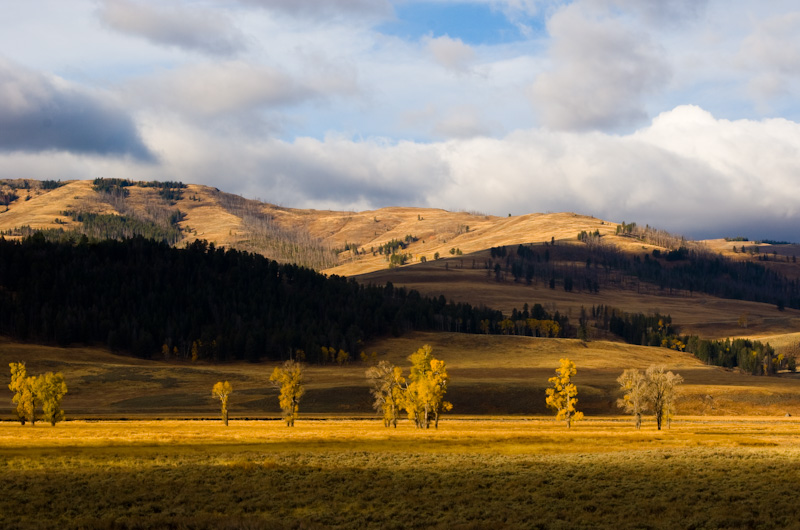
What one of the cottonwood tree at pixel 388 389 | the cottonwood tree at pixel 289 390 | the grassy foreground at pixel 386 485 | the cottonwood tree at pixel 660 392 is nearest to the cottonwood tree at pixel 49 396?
the cottonwood tree at pixel 289 390

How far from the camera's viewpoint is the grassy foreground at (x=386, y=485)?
102 ft

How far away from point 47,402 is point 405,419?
54.5 meters

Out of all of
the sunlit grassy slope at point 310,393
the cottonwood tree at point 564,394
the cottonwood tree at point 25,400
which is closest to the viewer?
the cottonwood tree at point 25,400

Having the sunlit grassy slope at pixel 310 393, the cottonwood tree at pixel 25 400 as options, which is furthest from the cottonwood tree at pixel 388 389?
the cottonwood tree at pixel 25 400

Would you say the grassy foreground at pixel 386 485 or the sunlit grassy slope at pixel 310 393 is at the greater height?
the grassy foreground at pixel 386 485

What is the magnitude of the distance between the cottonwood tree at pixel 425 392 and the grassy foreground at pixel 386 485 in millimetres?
29945

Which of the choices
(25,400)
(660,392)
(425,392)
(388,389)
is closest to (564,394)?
(660,392)

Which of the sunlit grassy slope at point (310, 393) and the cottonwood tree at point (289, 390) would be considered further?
the sunlit grassy slope at point (310, 393)

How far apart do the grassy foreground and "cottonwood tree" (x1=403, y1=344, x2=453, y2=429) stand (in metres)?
29.9

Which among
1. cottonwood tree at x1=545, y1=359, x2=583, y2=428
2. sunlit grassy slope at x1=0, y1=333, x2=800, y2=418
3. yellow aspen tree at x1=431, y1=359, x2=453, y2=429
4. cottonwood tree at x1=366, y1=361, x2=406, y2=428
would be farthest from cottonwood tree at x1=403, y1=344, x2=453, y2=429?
sunlit grassy slope at x1=0, y1=333, x2=800, y2=418

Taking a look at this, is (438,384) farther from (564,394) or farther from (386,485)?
(386,485)

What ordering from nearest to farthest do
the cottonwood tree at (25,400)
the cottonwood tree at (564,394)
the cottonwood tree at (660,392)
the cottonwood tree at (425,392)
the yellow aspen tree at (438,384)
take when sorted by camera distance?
1. the cottonwood tree at (25,400)
2. the cottonwood tree at (425,392)
3. the yellow aspen tree at (438,384)
4. the cottonwood tree at (660,392)
5. the cottonwood tree at (564,394)

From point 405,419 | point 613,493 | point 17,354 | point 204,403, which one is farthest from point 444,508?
point 17,354

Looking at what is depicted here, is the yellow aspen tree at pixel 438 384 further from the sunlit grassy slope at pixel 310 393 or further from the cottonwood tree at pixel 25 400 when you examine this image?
the cottonwood tree at pixel 25 400
